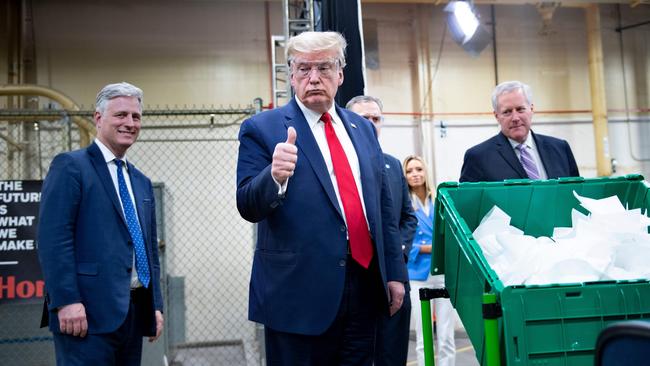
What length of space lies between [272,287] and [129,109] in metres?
1.04

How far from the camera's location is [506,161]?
239 centimetres

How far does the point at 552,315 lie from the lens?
1.24m

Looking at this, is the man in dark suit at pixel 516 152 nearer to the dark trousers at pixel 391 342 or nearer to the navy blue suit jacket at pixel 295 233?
the dark trousers at pixel 391 342

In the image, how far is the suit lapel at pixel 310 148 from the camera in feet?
5.10

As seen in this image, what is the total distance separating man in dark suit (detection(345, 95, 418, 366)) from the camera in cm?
226

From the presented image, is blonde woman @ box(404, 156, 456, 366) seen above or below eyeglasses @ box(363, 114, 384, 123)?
below

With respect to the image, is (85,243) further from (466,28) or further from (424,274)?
(466,28)

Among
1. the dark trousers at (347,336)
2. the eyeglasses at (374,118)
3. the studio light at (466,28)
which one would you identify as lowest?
the dark trousers at (347,336)

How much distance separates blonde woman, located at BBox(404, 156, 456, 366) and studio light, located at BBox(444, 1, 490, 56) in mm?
3410

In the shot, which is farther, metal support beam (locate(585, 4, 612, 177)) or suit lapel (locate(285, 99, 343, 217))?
metal support beam (locate(585, 4, 612, 177))

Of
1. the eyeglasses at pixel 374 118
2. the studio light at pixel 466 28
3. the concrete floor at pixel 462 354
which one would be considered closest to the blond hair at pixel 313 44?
the eyeglasses at pixel 374 118

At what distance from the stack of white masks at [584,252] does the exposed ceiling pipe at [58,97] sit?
198 inches

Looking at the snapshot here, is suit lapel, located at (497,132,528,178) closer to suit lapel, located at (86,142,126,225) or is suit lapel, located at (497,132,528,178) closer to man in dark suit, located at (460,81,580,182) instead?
man in dark suit, located at (460,81,580,182)

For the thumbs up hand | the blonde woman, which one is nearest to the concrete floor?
the blonde woman
